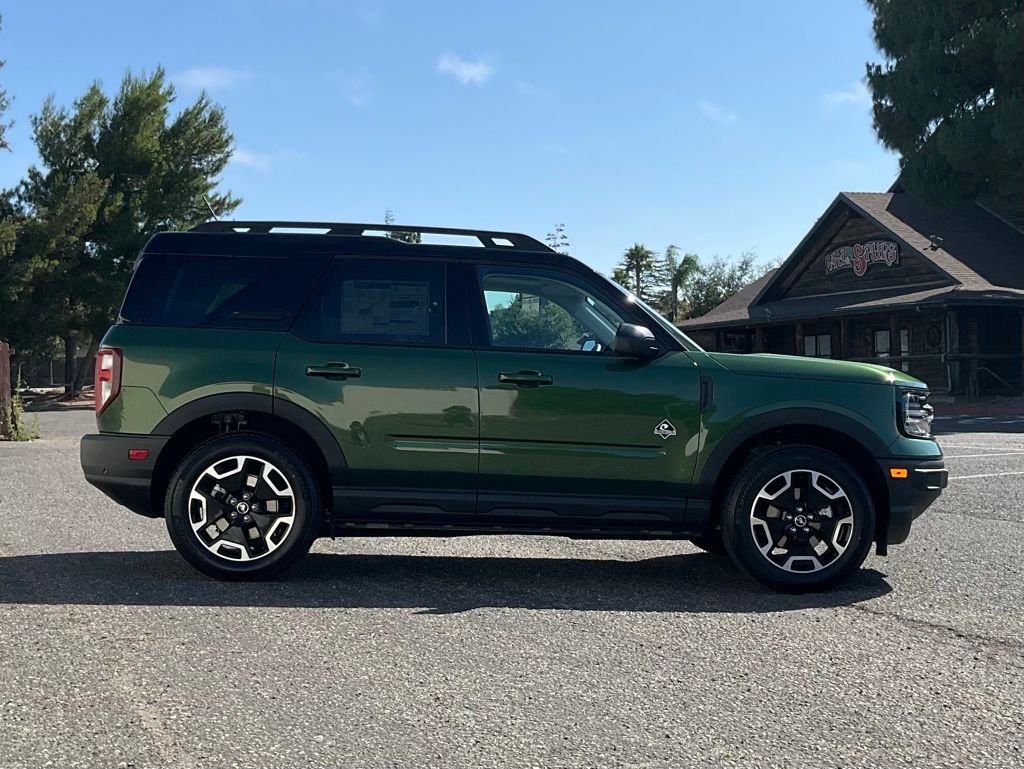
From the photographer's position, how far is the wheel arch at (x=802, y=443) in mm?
5812

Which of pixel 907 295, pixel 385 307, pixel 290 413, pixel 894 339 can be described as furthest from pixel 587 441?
pixel 894 339

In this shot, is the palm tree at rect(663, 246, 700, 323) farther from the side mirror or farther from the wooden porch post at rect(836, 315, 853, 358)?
the side mirror

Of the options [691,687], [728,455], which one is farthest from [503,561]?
[691,687]

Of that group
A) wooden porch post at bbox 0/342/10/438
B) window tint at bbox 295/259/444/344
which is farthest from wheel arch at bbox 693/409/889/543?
wooden porch post at bbox 0/342/10/438

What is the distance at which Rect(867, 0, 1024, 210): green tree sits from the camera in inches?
1356

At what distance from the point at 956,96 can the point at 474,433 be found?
36.7m

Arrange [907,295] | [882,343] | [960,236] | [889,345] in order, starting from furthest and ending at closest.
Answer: [882,343] → [889,345] → [960,236] → [907,295]

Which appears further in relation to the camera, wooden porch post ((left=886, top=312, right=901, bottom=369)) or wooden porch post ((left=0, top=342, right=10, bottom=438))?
wooden porch post ((left=886, top=312, right=901, bottom=369))

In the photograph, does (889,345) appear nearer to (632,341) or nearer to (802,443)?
(802,443)

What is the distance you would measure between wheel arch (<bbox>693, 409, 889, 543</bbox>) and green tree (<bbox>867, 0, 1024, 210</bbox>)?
31941mm

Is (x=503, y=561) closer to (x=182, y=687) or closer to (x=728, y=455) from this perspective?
(x=728, y=455)

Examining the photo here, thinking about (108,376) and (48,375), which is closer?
(108,376)

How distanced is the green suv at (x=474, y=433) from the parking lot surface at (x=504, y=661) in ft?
1.19

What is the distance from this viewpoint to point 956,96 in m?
37.0
